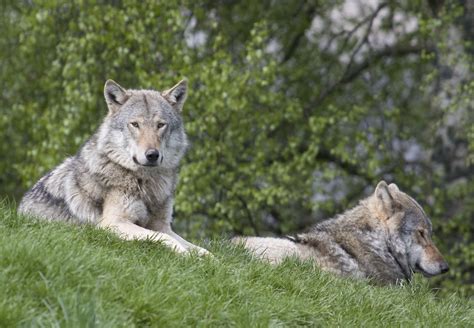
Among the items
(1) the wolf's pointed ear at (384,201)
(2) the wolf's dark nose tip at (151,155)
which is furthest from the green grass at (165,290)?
(1) the wolf's pointed ear at (384,201)

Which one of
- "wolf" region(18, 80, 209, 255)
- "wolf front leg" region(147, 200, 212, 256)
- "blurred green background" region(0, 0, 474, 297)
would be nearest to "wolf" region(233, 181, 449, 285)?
"wolf front leg" region(147, 200, 212, 256)

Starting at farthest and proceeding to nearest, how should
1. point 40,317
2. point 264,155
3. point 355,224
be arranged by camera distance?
point 264,155
point 355,224
point 40,317

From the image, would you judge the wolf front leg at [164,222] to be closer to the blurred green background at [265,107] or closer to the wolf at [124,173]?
the wolf at [124,173]

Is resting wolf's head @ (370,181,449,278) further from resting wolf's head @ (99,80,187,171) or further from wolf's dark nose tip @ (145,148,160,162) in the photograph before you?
wolf's dark nose tip @ (145,148,160,162)

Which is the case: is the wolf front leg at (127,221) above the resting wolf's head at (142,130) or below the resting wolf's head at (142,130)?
below

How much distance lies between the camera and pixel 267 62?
19172mm

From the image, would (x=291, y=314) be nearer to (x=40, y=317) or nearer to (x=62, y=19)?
(x=40, y=317)

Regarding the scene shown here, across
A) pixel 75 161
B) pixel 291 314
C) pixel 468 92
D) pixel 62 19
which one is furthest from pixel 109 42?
pixel 291 314

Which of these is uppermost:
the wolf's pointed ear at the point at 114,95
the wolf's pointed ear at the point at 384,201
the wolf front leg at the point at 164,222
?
the wolf's pointed ear at the point at 114,95

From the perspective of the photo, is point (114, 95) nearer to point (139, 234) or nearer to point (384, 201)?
point (139, 234)

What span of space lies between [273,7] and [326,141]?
4.22 m

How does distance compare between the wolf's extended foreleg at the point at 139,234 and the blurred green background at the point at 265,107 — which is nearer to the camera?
the wolf's extended foreleg at the point at 139,234

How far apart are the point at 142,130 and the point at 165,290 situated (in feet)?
10.0

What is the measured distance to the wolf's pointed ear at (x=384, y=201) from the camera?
10.8 metres
